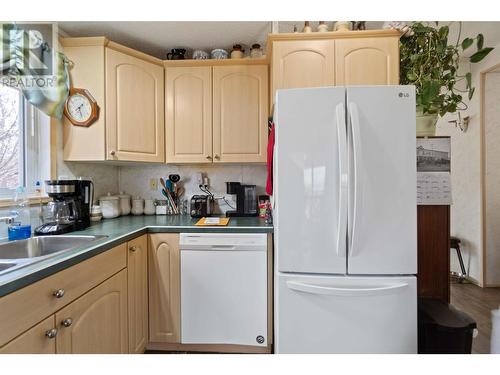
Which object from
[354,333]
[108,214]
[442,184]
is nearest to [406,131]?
[442,184]

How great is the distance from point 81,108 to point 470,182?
3.89m

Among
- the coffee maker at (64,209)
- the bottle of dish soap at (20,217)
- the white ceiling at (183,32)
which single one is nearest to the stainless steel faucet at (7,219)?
the bottle of dish soap at (20,217)

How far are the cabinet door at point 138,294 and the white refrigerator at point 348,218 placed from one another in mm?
871

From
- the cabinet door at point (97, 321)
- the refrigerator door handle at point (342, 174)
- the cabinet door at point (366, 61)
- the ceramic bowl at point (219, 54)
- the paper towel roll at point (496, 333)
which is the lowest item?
the paper towel roll at point (496, 333)

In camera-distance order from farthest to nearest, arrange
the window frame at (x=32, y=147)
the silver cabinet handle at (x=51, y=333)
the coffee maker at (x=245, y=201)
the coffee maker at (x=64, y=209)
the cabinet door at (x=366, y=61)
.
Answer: the coffee maker at (x=245, y=201)
the cabinet door at (x=366, y=61)
the window frame at (x=32, y=147)
the coffee maker at (x=64, y=209)
the silver cabinet handle at (x=51, y=333)

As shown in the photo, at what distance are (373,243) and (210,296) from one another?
1.06 m

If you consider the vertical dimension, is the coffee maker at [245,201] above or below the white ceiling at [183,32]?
below

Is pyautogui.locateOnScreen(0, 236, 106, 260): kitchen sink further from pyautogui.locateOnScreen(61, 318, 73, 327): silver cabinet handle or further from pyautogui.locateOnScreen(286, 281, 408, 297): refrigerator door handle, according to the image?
pyautogui.locateOnScreen(286, 281, 408, 297): refrigerator door handle

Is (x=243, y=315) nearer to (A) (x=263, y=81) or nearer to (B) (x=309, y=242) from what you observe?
(B) (x=309, y=242)

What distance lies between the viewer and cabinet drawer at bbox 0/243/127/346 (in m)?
0.75

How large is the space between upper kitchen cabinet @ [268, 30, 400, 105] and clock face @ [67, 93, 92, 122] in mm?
1335

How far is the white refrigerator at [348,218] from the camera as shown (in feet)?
4.10

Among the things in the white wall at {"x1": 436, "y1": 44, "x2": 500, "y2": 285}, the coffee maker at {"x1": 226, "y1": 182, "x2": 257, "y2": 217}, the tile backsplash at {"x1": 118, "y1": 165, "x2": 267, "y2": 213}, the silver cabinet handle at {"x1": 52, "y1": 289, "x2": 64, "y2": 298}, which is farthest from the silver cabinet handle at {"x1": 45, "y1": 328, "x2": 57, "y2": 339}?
the white wall at {"x1": 436, "y1": 44, "x2": 500, "y2": 285}

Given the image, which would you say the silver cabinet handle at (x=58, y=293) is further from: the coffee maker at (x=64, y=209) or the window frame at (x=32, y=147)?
the window frame at (x=32, y=147)
